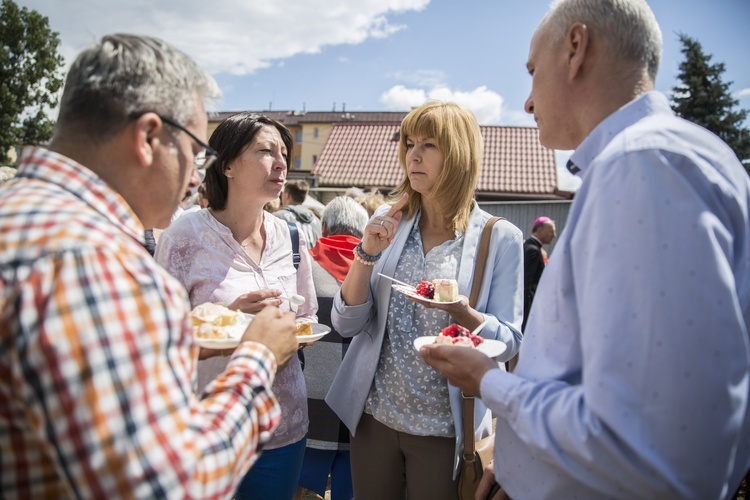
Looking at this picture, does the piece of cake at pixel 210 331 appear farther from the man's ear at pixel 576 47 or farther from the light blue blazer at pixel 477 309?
the man's ear at pixel 576 47

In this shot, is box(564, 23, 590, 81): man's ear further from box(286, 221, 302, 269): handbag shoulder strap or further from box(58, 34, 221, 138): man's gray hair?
box(286, 221, 302, 269): handbag shoulder strap

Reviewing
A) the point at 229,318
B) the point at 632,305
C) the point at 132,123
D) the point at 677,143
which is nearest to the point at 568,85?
the point at 677,143

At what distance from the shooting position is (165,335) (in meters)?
1.02

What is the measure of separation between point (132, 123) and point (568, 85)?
122cm

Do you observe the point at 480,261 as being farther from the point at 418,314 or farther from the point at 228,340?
the point at 228,340

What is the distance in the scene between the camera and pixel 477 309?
2.44 m

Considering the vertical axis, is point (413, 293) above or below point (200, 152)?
below

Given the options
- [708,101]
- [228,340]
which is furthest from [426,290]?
[708,101]

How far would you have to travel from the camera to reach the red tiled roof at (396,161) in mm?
20531

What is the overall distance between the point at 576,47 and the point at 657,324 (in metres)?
0.84

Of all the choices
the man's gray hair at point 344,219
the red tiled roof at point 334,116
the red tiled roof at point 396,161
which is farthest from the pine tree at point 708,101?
the red tiled roof at point 334,116

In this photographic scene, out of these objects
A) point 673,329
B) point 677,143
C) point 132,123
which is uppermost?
point 677,143

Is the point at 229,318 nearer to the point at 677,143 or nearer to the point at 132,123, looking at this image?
the point at 132,123

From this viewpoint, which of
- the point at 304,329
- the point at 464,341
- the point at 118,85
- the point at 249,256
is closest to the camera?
the point at 118,85
